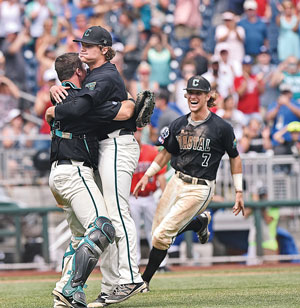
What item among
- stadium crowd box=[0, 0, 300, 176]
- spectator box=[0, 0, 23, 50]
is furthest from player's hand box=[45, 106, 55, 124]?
spectator box=[0, 0, 23, 50]

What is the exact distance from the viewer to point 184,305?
6.78 meters

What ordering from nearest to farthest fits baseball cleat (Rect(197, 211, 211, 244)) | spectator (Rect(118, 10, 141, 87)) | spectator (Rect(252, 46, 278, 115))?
baseball cleat (Rect(197, 211, 211, 244)), spectator (Rect(252, 46, 278, 115)), spectator (Rect(118, 10, 141, 87))

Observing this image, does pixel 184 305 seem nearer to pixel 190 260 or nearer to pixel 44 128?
pixel 190 260

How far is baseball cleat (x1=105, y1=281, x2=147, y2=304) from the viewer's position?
22.3 feet

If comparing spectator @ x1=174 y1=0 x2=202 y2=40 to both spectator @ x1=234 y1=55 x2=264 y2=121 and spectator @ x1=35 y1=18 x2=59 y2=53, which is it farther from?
spectator @ x1=35 y1=18 x2=59 y2=53

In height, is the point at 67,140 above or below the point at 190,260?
above

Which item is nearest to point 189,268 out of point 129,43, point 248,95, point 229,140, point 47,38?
point 248,95

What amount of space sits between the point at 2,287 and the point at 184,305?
154 inches

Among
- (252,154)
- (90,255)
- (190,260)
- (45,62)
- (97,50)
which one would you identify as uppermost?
(45,62)

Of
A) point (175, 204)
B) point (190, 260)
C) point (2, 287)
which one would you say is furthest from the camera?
point (190, 260)

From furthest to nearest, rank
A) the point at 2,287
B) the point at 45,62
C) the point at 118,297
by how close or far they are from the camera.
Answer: the point at 45,62 → the point at 2,287 → the point at 118,297

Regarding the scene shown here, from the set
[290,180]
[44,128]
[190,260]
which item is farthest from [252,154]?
[44,128]

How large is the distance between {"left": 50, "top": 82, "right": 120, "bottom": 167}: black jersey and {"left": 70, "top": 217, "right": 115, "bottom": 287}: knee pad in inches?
23.2

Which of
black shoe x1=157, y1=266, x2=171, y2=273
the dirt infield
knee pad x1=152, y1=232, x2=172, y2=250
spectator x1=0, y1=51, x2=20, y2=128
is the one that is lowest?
the dirt infield
